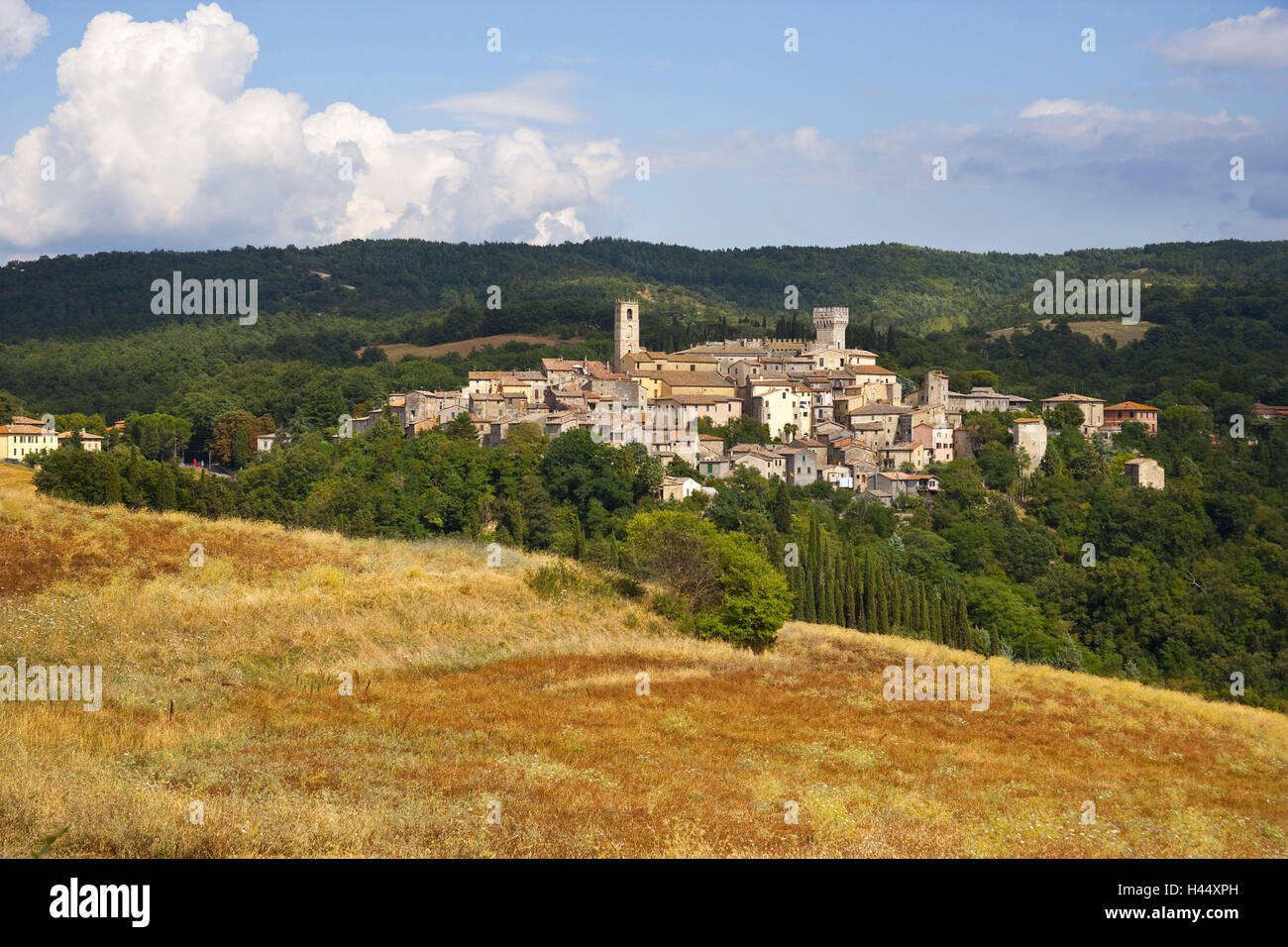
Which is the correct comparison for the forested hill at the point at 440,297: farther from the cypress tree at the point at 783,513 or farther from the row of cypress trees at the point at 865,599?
the row of cypress trees at the point at 865,599

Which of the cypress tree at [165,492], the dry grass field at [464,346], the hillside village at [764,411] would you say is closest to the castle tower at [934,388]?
the hillside village at [764,411]

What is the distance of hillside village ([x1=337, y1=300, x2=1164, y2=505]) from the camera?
2707 inches

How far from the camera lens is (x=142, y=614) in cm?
1833

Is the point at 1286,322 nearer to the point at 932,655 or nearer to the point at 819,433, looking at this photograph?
the point at 819,433

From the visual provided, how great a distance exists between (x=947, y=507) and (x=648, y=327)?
46.0 metres

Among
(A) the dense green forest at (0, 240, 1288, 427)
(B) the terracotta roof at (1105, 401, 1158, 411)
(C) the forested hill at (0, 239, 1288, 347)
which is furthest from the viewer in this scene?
(C) the forested hill at (0, 239, 1288, 347)

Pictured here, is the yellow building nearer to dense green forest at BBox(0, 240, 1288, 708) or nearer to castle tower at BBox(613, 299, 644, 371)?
dense green forest at BBox(0, 240, 1288, 708)

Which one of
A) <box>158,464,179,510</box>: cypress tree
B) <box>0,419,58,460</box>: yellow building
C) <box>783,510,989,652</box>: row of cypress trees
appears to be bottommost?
<box>783,510,989,652</box>: row of cypress trees

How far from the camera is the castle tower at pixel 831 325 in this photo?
3883 inches

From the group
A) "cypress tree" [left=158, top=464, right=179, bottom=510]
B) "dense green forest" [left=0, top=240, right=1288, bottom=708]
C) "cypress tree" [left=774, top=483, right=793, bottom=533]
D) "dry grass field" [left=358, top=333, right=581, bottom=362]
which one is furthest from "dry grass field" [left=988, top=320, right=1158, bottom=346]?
"cypress tree" [left=158, top=464, right=179, bottom=510]

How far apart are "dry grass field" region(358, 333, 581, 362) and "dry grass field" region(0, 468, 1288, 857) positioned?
89019mm

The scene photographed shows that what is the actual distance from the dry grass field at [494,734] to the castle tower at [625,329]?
64431 mm

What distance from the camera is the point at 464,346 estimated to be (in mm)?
119250
